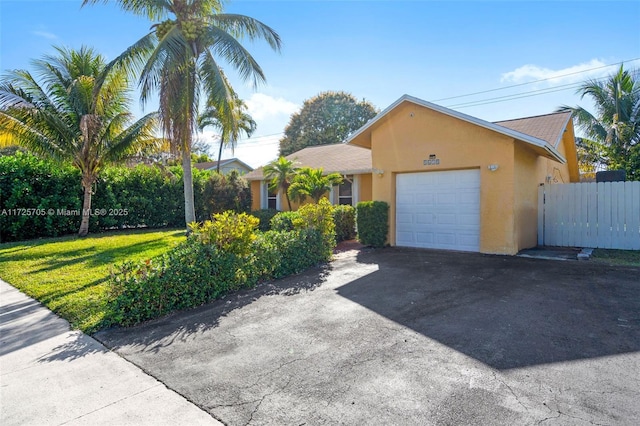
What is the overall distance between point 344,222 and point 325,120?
1058 inches

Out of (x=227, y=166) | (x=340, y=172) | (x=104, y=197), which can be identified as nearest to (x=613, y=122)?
(x=340, y=172)

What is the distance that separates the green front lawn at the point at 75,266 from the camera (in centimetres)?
567

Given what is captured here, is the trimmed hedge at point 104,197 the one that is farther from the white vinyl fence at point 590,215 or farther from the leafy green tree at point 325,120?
the leafy green tree at point 325,120

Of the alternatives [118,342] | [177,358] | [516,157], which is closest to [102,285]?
[118,342]

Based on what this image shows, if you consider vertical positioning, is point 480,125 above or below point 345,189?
above

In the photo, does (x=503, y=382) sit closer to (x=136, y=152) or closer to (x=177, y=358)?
(x=177, y=358)

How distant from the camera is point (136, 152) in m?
14.8

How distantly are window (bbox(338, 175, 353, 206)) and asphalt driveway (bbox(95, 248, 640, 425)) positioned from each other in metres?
10.4

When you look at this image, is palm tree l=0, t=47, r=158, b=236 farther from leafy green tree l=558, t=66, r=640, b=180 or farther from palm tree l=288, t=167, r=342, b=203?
leafy green tree l=558, t=66, r=640, b=180

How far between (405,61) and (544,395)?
13.1 meters

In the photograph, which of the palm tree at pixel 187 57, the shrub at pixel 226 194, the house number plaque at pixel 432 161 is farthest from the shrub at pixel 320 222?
the shrub at pixel 226 194

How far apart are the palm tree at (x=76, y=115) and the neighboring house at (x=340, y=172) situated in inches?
269

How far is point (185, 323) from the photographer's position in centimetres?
502

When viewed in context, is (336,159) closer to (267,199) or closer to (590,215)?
(267,199)
